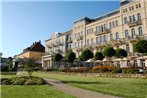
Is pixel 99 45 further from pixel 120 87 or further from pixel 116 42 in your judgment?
pixel 120 87

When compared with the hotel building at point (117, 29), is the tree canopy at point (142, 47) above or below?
below

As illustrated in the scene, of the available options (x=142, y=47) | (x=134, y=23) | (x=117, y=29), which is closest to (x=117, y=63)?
(x=117, y=29)

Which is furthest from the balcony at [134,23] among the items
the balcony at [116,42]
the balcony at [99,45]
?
the balcony at [99,45]

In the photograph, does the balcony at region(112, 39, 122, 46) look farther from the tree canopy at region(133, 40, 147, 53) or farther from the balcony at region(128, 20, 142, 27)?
the tree canopy at region(133, 40, 147, 53)

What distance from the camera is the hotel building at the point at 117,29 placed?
45.0 meters

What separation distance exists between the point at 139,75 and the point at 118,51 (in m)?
17.2

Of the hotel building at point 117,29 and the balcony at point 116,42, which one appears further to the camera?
the balcony at point 116,42

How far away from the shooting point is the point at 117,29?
5159cm

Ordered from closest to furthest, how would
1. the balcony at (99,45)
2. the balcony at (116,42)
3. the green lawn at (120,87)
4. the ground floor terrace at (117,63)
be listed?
the green lawn at (120,87) → the ground floor terrace at (117,63) → the balcony at (116,42) → the balcony at (99,45)

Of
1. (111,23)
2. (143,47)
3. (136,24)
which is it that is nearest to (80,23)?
(111,23)

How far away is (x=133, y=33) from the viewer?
156 ft

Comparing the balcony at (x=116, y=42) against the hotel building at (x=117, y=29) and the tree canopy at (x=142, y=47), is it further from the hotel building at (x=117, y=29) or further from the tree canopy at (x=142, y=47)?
the tree canopy at (x=142, y=47)

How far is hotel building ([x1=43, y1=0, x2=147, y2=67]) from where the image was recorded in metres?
45.0

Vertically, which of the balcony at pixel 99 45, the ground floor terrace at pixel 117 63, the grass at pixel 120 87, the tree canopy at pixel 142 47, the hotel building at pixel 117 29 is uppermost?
the hotel building at pixel 117 29
